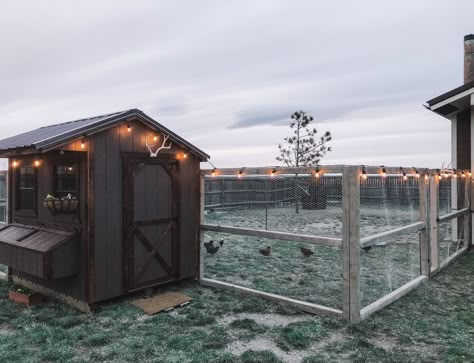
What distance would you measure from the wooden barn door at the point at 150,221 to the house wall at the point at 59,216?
0.57 m

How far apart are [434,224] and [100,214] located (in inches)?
213

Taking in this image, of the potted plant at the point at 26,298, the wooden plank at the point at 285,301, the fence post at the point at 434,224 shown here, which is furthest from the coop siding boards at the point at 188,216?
the fence post at the point at 434,224

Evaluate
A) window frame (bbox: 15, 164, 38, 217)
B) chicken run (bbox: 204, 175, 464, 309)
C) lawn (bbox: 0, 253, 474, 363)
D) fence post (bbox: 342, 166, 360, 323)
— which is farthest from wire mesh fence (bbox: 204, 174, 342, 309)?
window frame (bbox: 15, 164, 38, 217)

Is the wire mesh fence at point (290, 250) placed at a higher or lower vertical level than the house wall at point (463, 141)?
lower

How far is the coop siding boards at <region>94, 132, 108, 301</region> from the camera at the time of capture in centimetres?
466

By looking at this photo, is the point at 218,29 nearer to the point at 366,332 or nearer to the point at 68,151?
the point at 68,151

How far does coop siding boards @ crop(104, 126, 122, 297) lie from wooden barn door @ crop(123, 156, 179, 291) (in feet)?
0.31

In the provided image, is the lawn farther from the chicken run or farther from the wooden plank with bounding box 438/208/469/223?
the wooden plank with bounding box 438/208/469/223

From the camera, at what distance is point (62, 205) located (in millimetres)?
4598

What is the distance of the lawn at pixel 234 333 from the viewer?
343 centimetres

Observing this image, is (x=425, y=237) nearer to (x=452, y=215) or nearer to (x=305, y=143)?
(x=452, y=215)

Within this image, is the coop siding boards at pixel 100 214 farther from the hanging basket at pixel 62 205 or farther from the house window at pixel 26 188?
the house window at pixel 26 188

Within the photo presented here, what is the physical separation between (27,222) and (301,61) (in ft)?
27.9

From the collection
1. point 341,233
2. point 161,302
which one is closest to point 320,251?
point 341,233
